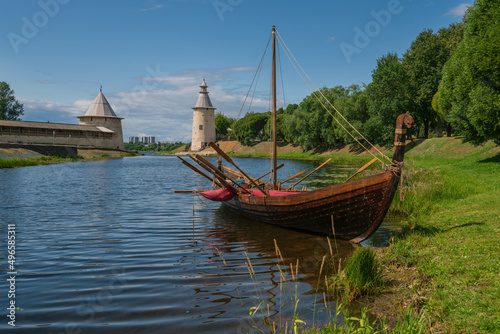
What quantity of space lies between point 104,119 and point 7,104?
21.5 metres

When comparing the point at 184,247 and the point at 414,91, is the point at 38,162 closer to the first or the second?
the point at 184,247

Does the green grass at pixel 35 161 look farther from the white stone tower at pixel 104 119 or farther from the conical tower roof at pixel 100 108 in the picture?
the conical tower roof at pixel 100 108

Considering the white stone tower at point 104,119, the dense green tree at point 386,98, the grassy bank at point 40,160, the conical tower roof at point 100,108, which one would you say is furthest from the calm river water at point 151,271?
the conical tower roof at point 100,108

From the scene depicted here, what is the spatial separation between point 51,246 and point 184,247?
368cm

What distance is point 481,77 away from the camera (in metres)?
22.0

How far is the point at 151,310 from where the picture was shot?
223 inches

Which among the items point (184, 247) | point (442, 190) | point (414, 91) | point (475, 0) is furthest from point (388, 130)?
point (184, 247)

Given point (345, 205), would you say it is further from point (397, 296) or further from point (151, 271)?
point (151, 271)

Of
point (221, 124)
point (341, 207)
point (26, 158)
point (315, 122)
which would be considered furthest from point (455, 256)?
point (221, 124)

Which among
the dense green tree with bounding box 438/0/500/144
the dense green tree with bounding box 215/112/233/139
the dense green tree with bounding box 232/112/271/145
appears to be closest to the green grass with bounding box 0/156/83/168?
the dense green tree with bounding box 438/0/500/144

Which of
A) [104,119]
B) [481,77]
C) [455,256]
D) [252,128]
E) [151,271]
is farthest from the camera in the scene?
[252,128]

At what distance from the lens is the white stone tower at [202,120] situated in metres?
95.3

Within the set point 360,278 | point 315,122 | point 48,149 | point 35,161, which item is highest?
point 315,122

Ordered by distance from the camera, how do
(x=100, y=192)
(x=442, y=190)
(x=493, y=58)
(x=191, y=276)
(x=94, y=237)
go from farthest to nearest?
(x=100, y=192) < (x=493, y=58) < (x=442, y=190) < (x=94, y=237) < (x=191, y=276)
